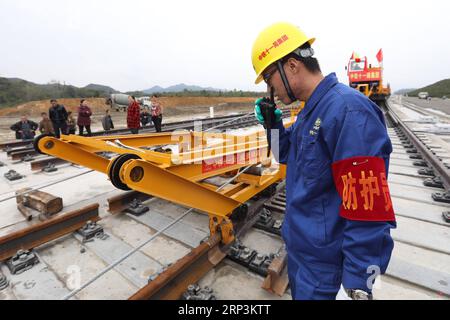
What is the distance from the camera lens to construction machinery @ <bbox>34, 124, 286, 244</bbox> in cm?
189

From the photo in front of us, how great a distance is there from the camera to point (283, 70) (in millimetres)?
1461

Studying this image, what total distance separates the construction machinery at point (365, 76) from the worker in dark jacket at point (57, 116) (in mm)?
16661

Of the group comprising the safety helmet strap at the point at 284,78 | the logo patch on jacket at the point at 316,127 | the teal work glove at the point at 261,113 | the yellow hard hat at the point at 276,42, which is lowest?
the logo patch on jacket at the point at 316,127

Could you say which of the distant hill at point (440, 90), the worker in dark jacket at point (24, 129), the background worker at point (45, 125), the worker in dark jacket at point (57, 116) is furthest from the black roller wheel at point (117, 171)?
the distant hill at point (440, 90)

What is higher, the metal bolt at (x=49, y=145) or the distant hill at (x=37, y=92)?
the distant hill at (x=37, y=92)

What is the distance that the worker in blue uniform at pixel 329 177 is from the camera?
112 centimetres

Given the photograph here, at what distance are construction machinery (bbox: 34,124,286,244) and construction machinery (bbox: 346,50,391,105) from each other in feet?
53.9

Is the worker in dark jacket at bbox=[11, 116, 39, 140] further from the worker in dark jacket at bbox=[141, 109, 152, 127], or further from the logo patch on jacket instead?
the logo patch on jacket

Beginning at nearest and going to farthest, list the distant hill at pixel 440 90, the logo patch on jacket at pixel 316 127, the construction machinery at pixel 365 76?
1. the logo patch on jacket at pixel 316 127
2. the construction machinery at pixel 365 76
3. the distant hill at pixel 440 90

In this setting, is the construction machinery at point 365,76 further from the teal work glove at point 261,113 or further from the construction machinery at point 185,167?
the teal work glove at point 261,113

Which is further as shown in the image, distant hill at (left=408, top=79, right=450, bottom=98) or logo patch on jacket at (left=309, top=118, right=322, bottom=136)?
distant hill at (left=408, top=79, right=450, bottom=98)

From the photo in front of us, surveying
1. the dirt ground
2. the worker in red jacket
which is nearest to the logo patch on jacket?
the worker in red jacket

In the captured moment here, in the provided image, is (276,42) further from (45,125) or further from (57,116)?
(45,125)

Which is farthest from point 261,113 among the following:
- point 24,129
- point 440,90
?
point 440,90
